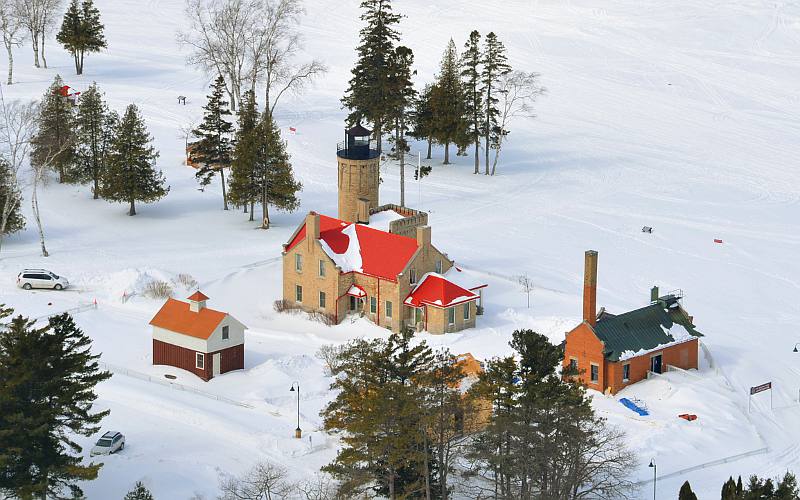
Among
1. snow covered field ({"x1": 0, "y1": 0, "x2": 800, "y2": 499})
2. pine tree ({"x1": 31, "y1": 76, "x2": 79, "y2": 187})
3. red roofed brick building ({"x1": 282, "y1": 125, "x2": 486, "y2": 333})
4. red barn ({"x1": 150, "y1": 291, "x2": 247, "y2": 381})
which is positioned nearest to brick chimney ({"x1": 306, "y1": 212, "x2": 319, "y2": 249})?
red roofed brick building ({"x1": 282, "y1": 125, "x2": 486, "y2": 333})

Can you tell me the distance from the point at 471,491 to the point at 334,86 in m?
83.7

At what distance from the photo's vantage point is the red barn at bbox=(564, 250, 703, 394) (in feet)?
212

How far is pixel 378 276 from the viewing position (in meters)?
73.2

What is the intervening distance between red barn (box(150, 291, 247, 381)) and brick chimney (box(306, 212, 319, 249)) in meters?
9.63

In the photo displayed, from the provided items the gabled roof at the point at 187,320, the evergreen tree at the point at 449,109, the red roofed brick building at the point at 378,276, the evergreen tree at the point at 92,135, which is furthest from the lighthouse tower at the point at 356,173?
the evergreen tree at the point at 449,109

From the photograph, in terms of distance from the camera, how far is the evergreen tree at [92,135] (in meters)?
93.3

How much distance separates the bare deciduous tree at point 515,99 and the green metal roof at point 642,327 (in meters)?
42.8

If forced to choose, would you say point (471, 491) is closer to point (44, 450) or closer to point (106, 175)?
point (44, 450)

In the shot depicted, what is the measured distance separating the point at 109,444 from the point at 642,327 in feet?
88.0

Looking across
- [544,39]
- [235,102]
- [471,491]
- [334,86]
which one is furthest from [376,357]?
[544,39]

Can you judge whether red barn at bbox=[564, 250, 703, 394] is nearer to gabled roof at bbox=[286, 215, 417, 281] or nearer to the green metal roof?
the green metal roof

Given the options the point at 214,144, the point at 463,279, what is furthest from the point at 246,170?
the point at 463,279

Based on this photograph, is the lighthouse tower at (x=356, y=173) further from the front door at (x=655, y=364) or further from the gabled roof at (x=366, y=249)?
the front door at (x=655, y=364)

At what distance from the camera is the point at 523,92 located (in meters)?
133
